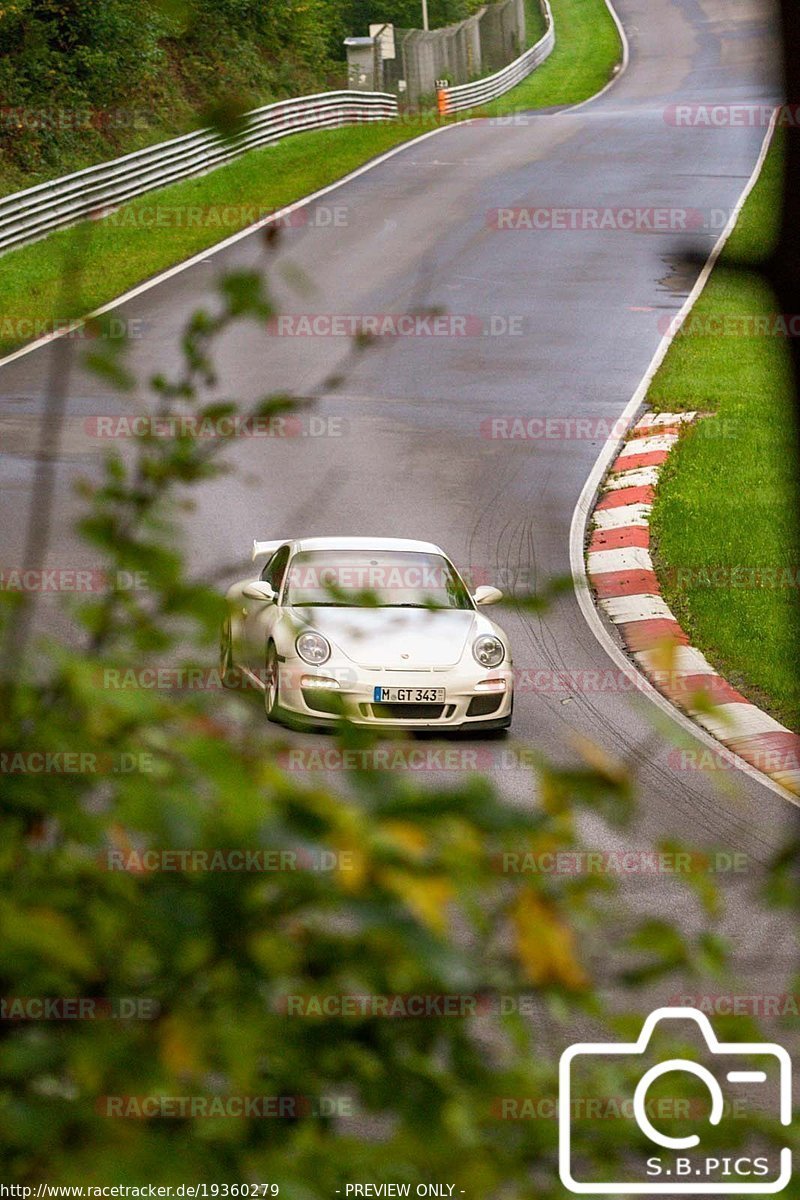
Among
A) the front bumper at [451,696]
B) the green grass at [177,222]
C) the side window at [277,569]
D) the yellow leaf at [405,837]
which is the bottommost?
the green grass at [177,222]

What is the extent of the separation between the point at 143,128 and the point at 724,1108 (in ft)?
133

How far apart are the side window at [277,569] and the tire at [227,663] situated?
33.0 feet

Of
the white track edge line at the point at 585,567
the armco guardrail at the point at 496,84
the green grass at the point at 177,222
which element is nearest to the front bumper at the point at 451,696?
the white track edge line at the point at 585,567

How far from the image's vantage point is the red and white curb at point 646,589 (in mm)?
11172

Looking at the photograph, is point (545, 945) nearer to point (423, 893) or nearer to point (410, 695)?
point (423, 893)

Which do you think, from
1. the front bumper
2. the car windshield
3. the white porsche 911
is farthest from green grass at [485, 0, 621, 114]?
the front bumper

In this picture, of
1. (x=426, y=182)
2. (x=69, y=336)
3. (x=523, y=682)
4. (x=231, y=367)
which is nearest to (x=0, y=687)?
(x=69, y=336)

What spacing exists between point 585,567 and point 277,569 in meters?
4.03

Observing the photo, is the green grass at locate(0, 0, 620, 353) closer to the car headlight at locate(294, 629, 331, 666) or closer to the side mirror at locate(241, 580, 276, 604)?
the side mirror at locate(241, 580, 276, 604)

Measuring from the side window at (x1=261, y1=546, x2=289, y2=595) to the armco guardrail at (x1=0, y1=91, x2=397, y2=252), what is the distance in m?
9.97

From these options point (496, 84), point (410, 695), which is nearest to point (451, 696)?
point (410, 695)

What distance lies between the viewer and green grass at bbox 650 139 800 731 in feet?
43.2

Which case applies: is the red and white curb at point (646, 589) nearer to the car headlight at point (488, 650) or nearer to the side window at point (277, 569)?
the car headlight at point (488, 650)

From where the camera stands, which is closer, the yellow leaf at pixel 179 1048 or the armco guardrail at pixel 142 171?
the yellow leaf at pixel 179 1048
